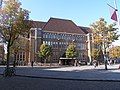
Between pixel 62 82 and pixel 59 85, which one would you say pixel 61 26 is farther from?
pixel 59 85

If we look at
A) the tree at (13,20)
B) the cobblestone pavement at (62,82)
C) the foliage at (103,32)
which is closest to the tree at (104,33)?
the foliage at (103,32)

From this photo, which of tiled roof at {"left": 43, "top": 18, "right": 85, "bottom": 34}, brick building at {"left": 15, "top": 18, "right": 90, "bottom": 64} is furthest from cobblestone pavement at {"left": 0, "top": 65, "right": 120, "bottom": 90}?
tiled roof at {"left": 43, "top": 18, "right": 85, "bottom": 34}

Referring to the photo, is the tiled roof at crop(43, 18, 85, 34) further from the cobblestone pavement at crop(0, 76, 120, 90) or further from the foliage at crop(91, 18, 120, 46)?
the cobblestone pavement at crop(0, 76, 120, 90)

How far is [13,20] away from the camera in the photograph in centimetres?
3538

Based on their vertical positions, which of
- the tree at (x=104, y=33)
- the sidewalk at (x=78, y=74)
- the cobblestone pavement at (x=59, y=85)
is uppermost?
the tree at (x=104, y=33)

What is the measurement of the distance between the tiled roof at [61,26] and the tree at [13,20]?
211ft

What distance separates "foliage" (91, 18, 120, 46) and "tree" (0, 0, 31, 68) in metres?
14.2

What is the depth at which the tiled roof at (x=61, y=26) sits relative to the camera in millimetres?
102519

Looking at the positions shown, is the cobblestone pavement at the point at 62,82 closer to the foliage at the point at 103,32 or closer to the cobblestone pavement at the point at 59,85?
the cobblestone pavement at the point at 59,85

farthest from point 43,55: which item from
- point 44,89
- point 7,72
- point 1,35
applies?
point 44,89

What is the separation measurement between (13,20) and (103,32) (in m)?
16.9

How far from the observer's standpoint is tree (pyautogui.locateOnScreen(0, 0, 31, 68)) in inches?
1377

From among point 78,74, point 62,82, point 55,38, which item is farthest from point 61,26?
point 62,82

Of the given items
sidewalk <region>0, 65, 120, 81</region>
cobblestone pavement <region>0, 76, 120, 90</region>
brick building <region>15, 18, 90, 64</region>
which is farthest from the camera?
brick building <region>15, 18, 90, 64</region>
